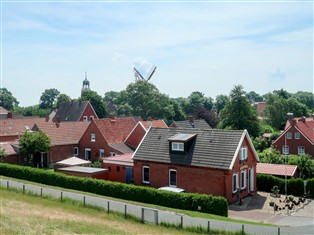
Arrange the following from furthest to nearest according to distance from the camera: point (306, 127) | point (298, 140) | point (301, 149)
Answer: point (306, 127)
point (298, 140)
point (301, 149)

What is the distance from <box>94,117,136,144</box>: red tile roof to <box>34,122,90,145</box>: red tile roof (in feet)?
19.2

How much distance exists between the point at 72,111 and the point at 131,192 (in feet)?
192

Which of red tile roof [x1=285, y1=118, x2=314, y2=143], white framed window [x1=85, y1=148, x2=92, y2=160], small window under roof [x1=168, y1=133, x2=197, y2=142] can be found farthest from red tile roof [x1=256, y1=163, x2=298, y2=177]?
white framed window [x1=85, y1=148, x2=92, y2=160]

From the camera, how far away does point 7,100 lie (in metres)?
178

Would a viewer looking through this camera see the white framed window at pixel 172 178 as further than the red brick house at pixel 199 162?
Yes

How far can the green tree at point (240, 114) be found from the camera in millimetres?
69562

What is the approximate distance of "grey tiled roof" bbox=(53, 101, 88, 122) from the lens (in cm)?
8712

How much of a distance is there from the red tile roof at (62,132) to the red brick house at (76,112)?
26.5m

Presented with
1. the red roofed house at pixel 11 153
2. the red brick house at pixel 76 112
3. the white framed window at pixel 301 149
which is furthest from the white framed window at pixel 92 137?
the red brick house at pixel 76 112

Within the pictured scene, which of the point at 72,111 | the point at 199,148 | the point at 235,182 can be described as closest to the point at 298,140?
the point at 235,182

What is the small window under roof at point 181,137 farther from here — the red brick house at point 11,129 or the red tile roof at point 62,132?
the red brick house at point 11,129

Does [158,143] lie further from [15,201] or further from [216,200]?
[15,201]

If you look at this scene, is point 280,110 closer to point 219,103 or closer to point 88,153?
point 219,103

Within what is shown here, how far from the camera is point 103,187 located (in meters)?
35.0
